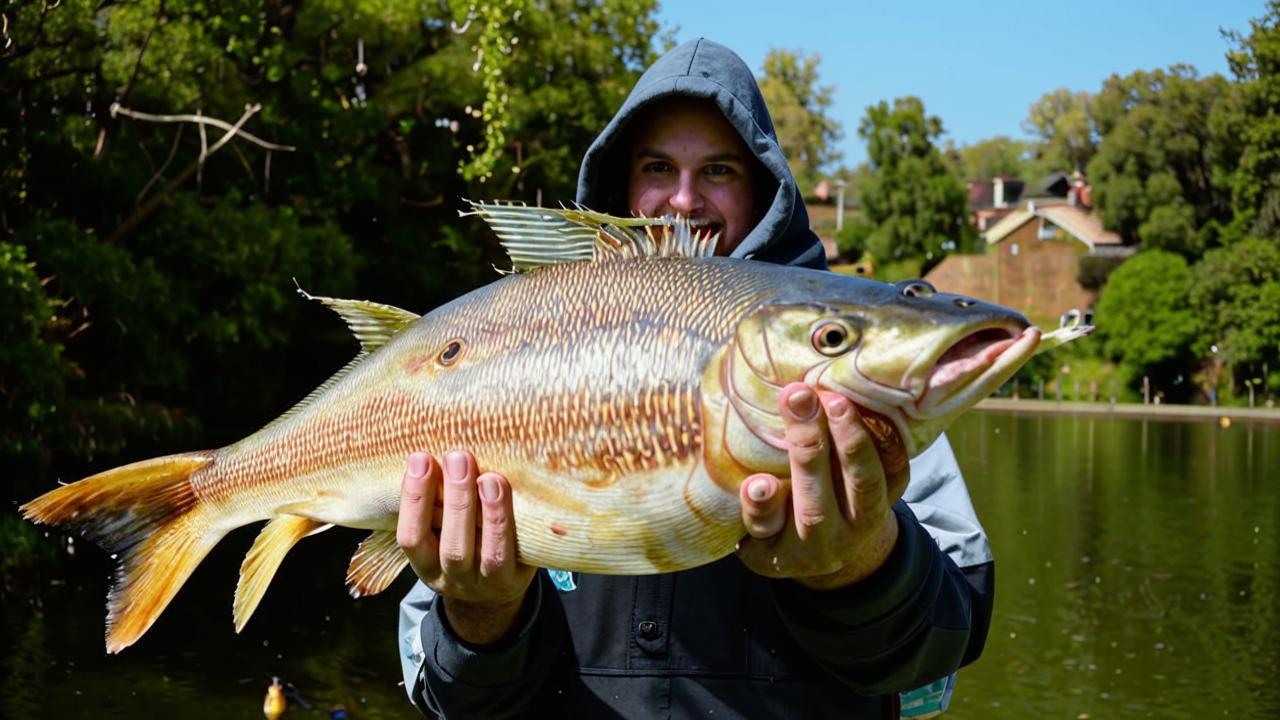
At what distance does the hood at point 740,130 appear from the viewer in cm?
351

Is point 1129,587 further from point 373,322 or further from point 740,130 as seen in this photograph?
point 373,322

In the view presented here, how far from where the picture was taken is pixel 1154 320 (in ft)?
156

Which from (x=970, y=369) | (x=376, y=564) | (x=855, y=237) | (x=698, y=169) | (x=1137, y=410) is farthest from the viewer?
(x=855, y=237)

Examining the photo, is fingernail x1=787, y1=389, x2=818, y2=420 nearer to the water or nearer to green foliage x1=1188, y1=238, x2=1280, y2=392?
the water

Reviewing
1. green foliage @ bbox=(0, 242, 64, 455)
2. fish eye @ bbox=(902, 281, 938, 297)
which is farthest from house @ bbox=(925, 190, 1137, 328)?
fish eye @ bbox=(902, 281, 938, 297)

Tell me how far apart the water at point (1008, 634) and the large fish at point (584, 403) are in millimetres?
8377

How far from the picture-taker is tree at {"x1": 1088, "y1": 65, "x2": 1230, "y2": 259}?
50.5 meters

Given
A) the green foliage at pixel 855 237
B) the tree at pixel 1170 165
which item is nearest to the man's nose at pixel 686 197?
the tree at pixel 1170 165

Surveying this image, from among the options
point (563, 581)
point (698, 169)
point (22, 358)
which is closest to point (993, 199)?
point (22, 358)

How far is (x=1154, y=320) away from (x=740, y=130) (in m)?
47.7

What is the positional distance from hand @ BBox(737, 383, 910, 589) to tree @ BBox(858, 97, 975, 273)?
57.4 m

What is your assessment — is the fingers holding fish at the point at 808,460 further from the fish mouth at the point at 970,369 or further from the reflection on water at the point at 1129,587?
the reflection on water at the point at 1129,587

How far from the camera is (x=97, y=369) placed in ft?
61.4

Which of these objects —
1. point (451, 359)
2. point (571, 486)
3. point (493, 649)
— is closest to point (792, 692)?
point (493, 649)
